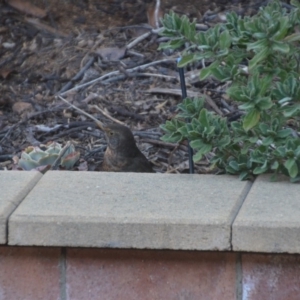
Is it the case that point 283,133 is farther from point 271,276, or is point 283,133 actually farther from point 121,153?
point 121,153

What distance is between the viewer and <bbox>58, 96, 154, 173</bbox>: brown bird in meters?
4.28

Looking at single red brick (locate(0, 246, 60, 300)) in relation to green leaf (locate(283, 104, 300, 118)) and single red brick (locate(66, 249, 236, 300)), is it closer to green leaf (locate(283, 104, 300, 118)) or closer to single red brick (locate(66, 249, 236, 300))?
single red brick (locate(66, 249, 236, 300))

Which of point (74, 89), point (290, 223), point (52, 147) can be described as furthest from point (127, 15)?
point (290, 223)

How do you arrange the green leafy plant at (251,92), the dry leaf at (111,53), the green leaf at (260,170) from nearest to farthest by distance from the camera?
1. the green leafy plant at (251,92)
2. the green leaf at (260,170)
3. the dry leaf at (111,53)

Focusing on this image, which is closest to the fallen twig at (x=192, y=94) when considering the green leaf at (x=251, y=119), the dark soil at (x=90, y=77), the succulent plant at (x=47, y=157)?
the dark soil at (x=90, y=77)

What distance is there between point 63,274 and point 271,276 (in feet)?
2.32

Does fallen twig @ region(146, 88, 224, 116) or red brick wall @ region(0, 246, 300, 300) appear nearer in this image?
red brick wall @ region(0, 246, 300, 300)

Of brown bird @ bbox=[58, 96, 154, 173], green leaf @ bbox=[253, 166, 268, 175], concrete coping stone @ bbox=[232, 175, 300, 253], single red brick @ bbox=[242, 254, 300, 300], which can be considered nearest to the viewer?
concrete coping stone @ bbox=[232, 175, 300, 253]

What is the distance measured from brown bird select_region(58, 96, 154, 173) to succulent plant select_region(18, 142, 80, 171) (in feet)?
1.08

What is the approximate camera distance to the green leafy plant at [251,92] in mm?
3146

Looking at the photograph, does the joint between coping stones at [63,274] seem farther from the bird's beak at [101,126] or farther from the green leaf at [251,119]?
the bird's beak at [101,126]

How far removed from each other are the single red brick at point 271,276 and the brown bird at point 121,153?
4.47 ft

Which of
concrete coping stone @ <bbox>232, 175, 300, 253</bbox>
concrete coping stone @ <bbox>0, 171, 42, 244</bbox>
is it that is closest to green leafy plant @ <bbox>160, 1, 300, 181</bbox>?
concrete coping stone @ <bbox>232, 175, 300, 253</bbox>

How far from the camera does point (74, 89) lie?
4.96 meters
